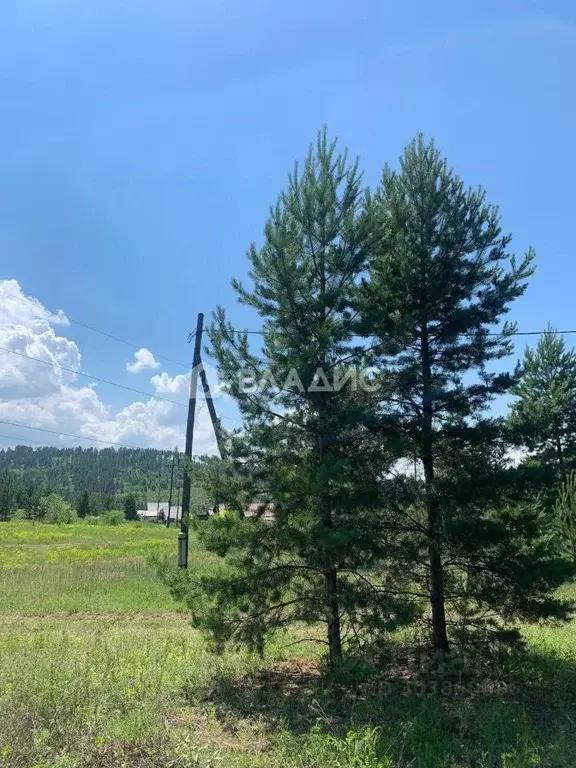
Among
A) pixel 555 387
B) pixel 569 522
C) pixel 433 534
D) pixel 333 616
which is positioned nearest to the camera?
pixel 333 616

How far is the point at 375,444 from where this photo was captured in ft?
20.8

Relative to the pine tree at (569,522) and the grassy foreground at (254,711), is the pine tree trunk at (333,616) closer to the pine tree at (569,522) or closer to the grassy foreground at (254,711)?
the grassy foreground at (254,711)

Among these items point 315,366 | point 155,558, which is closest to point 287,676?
point 155,558

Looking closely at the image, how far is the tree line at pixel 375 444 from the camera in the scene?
5859 mm

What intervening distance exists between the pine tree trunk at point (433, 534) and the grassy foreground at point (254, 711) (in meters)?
0.65

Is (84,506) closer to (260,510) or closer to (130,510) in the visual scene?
(130,510)

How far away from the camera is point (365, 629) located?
232 inches

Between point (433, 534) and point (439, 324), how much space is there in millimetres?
2946

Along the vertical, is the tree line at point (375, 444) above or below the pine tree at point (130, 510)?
above

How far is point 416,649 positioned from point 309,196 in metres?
6.48

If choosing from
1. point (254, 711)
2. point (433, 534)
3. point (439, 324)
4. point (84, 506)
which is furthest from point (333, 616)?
point (84, 506)

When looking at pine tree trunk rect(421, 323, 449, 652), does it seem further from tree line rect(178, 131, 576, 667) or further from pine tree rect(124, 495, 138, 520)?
pine tree rect(124, 495, 138, 520)

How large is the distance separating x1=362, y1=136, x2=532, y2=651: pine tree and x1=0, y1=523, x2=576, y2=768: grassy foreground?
57.0 inches

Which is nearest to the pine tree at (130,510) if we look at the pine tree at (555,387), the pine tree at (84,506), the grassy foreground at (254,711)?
the pine tree at (84,506)
